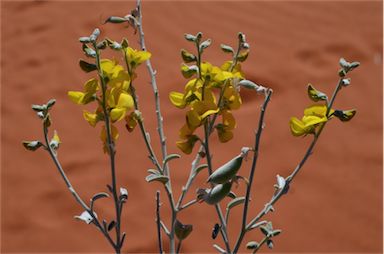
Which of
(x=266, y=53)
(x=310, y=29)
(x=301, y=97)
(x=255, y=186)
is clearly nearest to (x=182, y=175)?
(x=255, y=186)

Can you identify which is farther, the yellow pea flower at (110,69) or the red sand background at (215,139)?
the red sand background at (215,139)

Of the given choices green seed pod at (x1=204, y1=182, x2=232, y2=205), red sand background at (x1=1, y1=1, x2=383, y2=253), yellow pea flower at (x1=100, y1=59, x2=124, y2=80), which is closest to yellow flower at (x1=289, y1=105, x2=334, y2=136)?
green seed pod at (x1=204, y1=182, x2=232, y2=205)

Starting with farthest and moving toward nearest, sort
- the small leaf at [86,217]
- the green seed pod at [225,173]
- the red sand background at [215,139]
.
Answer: the red sand background at [215,139], the small leaf at [86,217], the green seed pod at [225,173]

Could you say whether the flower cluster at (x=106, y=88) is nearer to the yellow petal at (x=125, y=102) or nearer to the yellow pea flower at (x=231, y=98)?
the yellow petal at (x=125, y=102)

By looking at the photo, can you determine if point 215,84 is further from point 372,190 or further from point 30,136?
point 30,136

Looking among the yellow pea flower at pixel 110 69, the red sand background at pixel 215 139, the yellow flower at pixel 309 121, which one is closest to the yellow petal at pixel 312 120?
the yellow flower at pixel 309 121

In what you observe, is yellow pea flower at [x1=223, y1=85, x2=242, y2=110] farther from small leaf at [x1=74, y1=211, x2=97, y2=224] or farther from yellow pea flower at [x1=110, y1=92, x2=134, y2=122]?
small leaf at [x1=74, y1=211, x2=97, y2=224]
